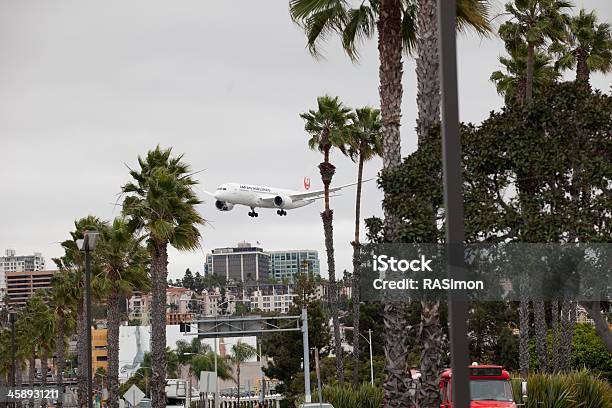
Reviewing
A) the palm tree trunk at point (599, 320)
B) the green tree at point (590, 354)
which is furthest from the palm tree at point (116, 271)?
the palm tree trunk at point (599, 320)

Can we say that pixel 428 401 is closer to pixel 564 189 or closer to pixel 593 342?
pixel 564 189

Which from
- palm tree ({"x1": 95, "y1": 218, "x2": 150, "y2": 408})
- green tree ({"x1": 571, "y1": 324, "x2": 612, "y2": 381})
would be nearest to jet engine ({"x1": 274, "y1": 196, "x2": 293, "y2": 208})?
green tree ({"x1": 571, "y1": 324, "x2": 612, "y2": 381})

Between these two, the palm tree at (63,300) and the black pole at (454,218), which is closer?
the black pole at (454,218)

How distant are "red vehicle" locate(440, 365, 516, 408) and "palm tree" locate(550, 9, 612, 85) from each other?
2313 cm

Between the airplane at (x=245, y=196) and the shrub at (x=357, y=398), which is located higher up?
the airplane at (x=245, y=196)

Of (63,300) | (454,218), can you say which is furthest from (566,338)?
(454,218)

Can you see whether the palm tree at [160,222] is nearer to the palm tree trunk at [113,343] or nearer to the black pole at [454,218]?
the palm tree trunk at [113,343]

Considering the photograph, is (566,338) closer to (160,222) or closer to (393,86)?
(160,222)

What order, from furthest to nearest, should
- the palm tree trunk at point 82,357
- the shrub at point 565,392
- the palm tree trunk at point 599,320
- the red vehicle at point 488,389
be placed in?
the palm tree trunk at point 82,357
the shrub at point 565,392
the red vehicle at point 488,389
the palm tree trunk at point 599,320

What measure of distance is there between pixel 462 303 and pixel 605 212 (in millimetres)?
12583

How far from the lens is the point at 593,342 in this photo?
213ft

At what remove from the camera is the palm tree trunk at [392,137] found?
24.5 m

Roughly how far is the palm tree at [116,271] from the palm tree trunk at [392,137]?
1074 inches

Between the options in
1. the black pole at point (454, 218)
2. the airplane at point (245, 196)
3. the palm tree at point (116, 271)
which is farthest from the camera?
the airplane at point (245, 196)
